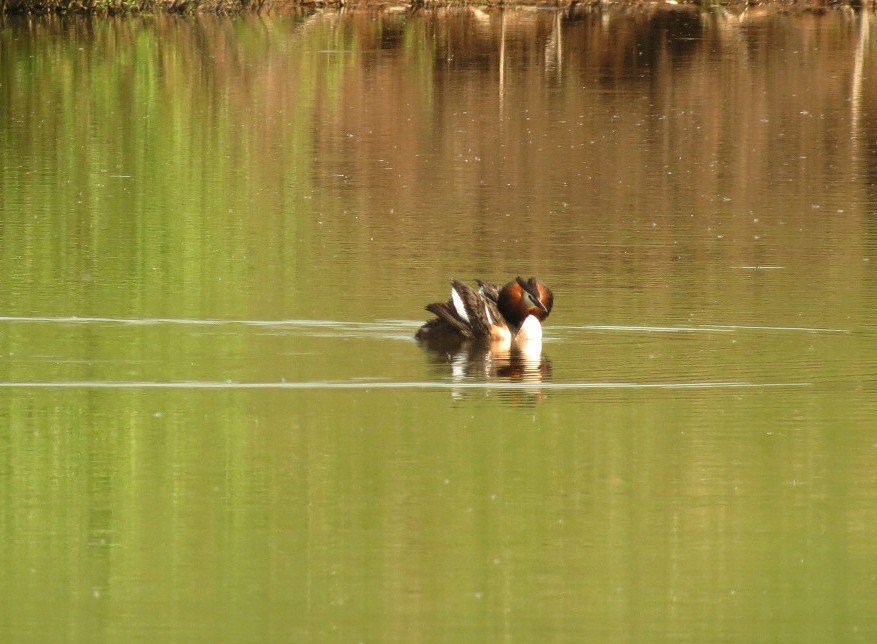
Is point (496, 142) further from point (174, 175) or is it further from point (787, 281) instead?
point (787, 281)

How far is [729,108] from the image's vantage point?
31891mm

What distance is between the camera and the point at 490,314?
1343 centimetres

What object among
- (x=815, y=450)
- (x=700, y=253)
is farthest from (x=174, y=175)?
(x=815, y=450)

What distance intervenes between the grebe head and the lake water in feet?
0.67

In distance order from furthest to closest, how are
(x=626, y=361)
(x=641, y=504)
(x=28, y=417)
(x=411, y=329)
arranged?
(x=411, y=329) < (x=626, y=361) < (x=28, y=417) < (x=641, y=504)

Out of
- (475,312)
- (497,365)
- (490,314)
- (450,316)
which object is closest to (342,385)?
(497,365)

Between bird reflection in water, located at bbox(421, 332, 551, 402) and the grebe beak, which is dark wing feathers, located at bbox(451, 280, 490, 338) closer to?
bird reflection in water, located at bbox(421, 332, 551, 402)

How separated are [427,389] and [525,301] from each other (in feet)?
6.18

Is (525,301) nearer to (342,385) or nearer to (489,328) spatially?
(489,328)

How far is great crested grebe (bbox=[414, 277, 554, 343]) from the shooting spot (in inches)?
516

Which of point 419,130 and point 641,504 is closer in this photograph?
point 641,504

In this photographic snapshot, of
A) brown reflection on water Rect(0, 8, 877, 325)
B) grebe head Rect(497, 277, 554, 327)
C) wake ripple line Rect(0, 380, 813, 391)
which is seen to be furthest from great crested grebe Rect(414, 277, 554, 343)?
wake ripple line Rect(0, 380, 813, 391)

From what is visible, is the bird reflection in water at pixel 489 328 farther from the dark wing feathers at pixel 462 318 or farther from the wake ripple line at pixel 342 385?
the wake ripple line at pixel 342 385

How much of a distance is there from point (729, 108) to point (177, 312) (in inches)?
758
